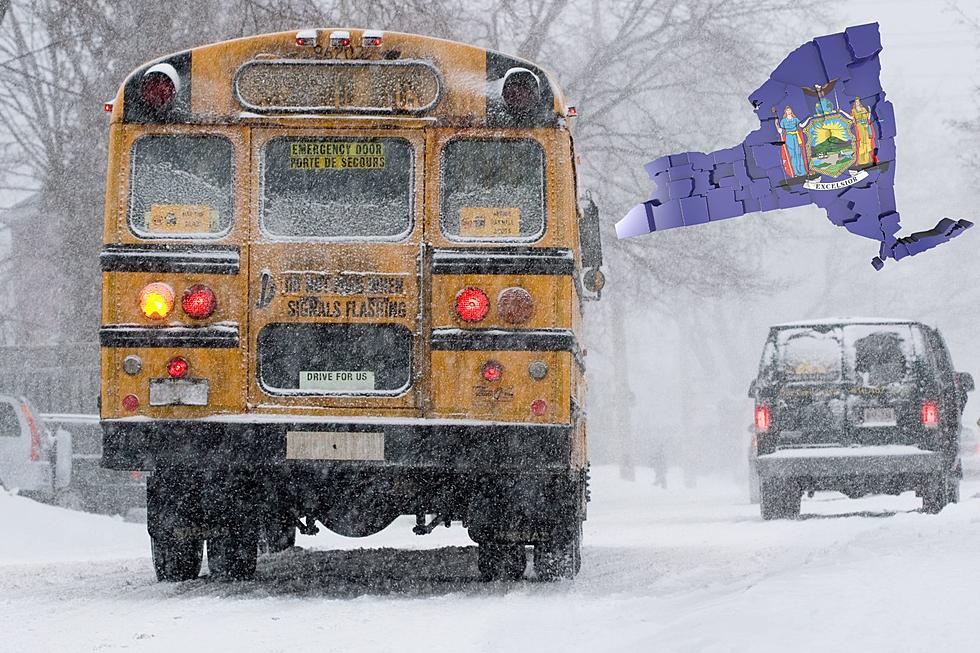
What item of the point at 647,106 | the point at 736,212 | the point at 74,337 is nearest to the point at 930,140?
the point at 647,106

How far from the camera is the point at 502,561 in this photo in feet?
→ 31.3

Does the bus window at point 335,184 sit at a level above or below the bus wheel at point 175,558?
above

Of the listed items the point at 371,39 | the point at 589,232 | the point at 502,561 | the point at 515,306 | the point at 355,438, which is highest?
the point at 371,39

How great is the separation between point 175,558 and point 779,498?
7.85m

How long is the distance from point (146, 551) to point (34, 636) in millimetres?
7454

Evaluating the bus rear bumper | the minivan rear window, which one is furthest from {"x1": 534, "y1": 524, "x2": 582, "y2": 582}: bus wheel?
the minivan rear window

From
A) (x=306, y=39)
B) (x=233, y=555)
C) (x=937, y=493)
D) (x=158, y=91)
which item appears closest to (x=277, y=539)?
(x=233, y=555)

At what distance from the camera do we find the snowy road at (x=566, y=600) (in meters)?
6.42

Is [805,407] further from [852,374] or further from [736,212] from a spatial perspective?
[736,212]

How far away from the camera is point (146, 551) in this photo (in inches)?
578

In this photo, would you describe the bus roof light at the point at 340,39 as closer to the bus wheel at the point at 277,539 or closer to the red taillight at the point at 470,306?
the red taillight at the point at 470,306

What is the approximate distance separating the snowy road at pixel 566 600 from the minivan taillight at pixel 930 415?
191cm

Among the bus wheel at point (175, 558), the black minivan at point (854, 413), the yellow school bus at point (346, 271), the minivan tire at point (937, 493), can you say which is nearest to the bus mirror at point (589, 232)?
the yellow school bus at point (346, 271)

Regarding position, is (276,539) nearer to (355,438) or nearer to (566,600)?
(355,438)
